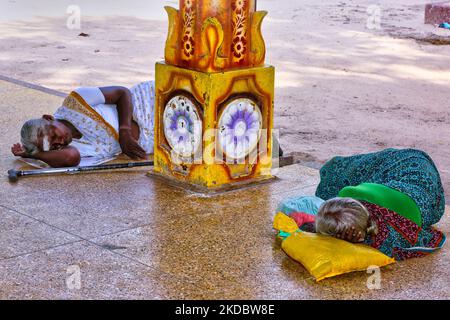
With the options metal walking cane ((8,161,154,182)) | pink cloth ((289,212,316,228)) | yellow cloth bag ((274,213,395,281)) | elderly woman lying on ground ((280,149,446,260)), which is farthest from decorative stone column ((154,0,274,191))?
yellow cloth bag ((274,213,395,281))

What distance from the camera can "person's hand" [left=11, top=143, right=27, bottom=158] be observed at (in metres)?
5.90

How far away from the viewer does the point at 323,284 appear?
13.3 feet

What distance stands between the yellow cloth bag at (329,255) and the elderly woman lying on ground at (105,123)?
2103 millimetres

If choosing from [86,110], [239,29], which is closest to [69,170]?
[86,110]

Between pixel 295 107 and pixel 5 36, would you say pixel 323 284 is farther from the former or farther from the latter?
pixel 5 36

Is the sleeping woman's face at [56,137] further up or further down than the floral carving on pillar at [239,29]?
further down

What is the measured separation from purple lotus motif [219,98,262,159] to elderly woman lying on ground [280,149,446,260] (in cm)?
74

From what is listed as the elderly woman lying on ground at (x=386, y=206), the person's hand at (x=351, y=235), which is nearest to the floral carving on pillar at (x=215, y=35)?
the elderly woman lying on ground at (x=386, y=206)

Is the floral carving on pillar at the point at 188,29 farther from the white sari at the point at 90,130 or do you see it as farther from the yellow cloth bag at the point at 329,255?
the yellow cloth bag at the point at 329,255

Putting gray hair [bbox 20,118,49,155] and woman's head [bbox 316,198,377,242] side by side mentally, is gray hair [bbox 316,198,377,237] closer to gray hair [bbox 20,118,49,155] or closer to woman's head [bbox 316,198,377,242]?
woman's head [bbox 316,198,377,242]

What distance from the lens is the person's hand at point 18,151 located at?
5.90 m

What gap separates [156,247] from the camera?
177 inches

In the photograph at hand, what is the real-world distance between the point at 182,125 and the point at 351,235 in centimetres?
162

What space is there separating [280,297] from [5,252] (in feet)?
4.52
